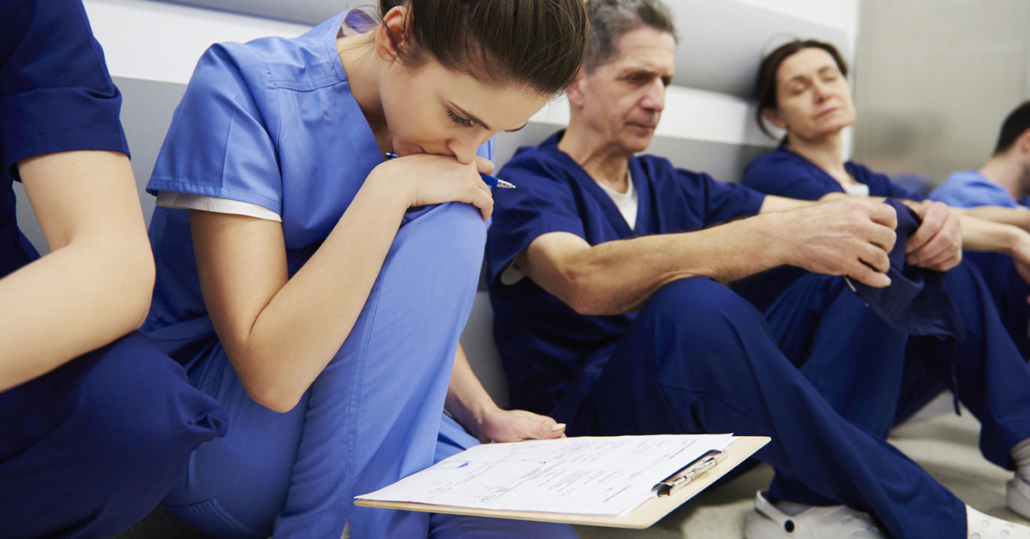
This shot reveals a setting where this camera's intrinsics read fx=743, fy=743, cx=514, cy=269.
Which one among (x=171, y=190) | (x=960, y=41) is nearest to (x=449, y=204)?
(x=171, y=190)

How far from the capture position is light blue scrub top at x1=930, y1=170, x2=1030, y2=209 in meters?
1.66

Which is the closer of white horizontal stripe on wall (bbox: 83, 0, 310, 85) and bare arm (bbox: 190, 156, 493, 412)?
bare arm (bbox: 190, 156, 493, 412)

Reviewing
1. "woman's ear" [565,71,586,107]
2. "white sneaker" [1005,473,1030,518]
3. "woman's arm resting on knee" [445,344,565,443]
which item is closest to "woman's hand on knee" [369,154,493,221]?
"woman's arm resting on knee" [445,344,565,443]

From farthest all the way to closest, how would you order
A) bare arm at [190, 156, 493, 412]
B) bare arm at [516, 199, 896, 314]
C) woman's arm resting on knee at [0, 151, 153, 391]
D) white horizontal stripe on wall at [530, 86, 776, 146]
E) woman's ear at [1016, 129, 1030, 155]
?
woman's ear at [1016, 129, 1030, 155] → white horizontal stripe on wall at [530, 86, 776, 146] → bare arm at [516, 199, 896, 314] → bare arm at [190, 156, 493, 412] → woman's arm resting on knee at [0, 151, 153, 391]

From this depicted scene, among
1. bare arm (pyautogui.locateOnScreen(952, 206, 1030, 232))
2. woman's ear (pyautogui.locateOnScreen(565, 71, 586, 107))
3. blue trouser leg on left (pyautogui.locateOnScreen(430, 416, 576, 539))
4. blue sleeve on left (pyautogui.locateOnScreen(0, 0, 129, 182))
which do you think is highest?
blue sleeve on left (pyautogui.locateOnScreen(0, 0, 129, 182))

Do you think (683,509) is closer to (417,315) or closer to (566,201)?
(566,201)

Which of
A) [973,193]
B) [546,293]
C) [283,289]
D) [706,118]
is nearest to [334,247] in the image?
[283,289]

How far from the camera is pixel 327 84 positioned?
2.32 feet

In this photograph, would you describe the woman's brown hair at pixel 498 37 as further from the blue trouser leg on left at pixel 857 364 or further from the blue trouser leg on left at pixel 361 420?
the blue trouser leg on left at pixel 857 364

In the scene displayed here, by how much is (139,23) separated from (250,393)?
0.48 metres

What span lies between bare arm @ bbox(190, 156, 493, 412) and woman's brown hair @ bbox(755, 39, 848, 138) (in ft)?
4.13

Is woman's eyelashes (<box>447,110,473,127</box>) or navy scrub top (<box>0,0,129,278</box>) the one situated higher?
navy scrub top (<box>0,0,129,278</box>)

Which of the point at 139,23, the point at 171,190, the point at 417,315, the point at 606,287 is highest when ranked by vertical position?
the point at 139,23

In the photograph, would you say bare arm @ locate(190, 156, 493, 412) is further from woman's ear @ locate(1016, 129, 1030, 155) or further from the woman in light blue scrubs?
woman's ear @ locate(1016, 129, 1030, 155)
